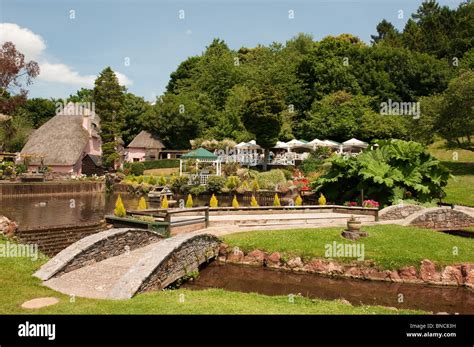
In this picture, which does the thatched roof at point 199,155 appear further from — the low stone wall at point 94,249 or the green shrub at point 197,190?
the low stone wall at point 94,249

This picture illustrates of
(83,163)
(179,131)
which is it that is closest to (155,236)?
(83,163)

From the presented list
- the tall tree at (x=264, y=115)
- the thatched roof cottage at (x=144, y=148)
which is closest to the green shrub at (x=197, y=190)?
the tall tree at (x=264, y=115)

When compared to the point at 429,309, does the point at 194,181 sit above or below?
above

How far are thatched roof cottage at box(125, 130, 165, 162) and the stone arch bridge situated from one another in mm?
41657

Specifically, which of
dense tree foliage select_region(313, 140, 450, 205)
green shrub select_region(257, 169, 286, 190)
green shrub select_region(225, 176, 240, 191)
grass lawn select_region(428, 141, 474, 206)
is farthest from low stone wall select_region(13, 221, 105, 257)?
grass lawn select_region(428, 141, 474, 206)

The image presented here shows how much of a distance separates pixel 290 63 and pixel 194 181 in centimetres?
3734

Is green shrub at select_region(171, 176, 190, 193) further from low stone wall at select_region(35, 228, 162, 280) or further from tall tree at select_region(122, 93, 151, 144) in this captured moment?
tall tree at select_region(122, 93, 151, 144)

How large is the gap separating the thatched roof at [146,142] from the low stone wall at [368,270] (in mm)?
42918

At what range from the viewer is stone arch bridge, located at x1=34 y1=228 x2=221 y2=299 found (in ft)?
33.7

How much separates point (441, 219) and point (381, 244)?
22.0 feet

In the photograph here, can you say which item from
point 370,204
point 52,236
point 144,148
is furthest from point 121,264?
point 144,148

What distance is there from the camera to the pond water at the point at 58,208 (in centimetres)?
2294
